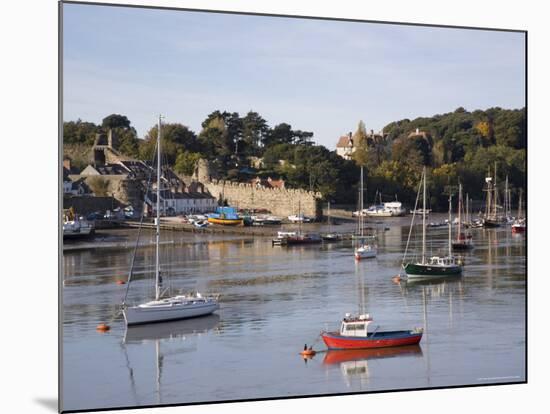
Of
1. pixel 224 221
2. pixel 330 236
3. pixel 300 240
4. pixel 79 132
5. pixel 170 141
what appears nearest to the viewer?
pixel 79 132

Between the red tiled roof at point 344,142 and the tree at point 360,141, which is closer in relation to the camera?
the tree at point 360,141

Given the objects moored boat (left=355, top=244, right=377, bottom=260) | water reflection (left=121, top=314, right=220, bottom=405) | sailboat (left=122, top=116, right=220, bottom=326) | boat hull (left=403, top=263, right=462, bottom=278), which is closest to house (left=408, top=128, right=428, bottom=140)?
sailboat (left=122, top=116, right=220, bottom=326)

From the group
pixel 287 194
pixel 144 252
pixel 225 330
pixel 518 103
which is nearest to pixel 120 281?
pixel 144 252

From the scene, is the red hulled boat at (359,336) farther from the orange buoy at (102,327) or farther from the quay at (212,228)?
the quay at (212,228)

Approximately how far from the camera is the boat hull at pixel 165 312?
33.4 feet

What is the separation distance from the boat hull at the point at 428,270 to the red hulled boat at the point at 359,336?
2.89 m

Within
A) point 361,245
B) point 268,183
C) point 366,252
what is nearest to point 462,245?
point 366,252

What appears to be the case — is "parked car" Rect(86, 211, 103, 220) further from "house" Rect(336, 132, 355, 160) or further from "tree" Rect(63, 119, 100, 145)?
"house" Rect(336, 132, 355, 160)

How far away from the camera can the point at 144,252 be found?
11.8 meters

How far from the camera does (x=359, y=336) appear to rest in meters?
9.70

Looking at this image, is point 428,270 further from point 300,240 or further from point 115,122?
point 115,122

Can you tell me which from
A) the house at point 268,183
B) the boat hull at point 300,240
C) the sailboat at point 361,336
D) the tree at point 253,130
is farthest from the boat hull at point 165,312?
Result: the boat hull at point 300,240

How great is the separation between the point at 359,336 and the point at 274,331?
757 mm

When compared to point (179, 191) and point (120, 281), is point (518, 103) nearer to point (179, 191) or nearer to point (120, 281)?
point (179, 191)
